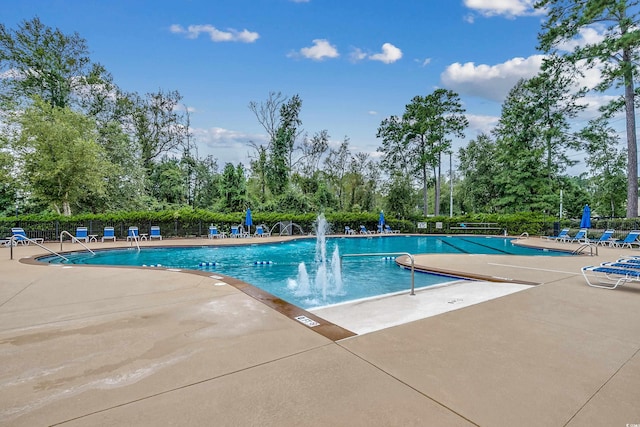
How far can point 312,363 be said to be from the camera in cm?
238

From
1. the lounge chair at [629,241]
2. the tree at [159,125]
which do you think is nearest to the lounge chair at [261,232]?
the tree at [159,125]

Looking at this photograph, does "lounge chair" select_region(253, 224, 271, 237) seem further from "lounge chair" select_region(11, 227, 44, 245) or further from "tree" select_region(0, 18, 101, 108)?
"tree" select_region(0, 18, 101, 108)

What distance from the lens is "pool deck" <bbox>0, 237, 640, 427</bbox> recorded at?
177 centimetres

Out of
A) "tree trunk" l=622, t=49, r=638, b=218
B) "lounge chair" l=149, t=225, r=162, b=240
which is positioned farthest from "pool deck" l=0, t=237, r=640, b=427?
"tree trunk" l=622, t=49, r=638, b=218

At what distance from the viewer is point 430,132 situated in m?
28.1

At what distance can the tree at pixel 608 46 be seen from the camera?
16094mm

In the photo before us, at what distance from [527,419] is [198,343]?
98.7 inches

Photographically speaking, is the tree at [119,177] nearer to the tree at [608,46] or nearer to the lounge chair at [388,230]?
the lounge chair at [388,230]

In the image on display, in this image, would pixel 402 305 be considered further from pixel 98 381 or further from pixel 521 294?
pixel 98 381

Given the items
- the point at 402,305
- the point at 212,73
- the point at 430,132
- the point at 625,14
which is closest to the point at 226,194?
the point at 212,73

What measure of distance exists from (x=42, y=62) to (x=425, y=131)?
28.7 m

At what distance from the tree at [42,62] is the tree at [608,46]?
95.4 feet

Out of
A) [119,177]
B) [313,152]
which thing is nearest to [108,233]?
[119,177]

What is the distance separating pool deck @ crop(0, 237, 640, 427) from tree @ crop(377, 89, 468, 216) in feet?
83.2
